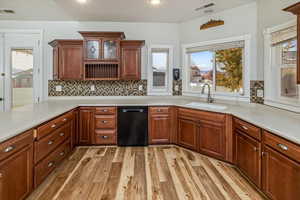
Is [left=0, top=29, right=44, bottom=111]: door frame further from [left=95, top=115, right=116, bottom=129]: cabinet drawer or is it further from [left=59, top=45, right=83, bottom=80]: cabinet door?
[left=95, top=115, right=116, bottom=129]: cabinet drawer

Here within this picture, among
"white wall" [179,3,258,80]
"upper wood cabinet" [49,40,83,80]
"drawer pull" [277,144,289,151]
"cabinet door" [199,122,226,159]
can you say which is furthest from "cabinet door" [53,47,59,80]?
"drawer pull" [277,144,289,151]

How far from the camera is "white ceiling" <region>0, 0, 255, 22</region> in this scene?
326cm

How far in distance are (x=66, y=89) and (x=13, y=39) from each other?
149 cm

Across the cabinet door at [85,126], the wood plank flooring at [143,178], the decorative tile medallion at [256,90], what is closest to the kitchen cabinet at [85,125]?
the cabinet door at [85,126]

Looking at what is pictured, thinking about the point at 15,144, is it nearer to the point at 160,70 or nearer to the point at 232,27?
the point at 160,70

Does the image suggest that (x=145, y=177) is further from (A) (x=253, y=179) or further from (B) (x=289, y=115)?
(B) (x=289, y=115)

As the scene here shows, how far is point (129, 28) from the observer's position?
4.38m

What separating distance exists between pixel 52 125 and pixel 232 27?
11.0 feet

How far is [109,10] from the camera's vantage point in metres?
3.62

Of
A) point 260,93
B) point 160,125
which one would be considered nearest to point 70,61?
point 160,125

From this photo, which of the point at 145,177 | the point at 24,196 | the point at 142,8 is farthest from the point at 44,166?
the point at 142,8

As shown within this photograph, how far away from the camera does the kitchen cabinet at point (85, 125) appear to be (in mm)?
3762

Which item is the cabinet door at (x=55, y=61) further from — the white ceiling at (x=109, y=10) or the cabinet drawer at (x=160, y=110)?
the cabinet drawer at (x=160, y=110)

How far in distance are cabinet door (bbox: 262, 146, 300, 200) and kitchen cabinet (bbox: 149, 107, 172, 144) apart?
6.47ft
